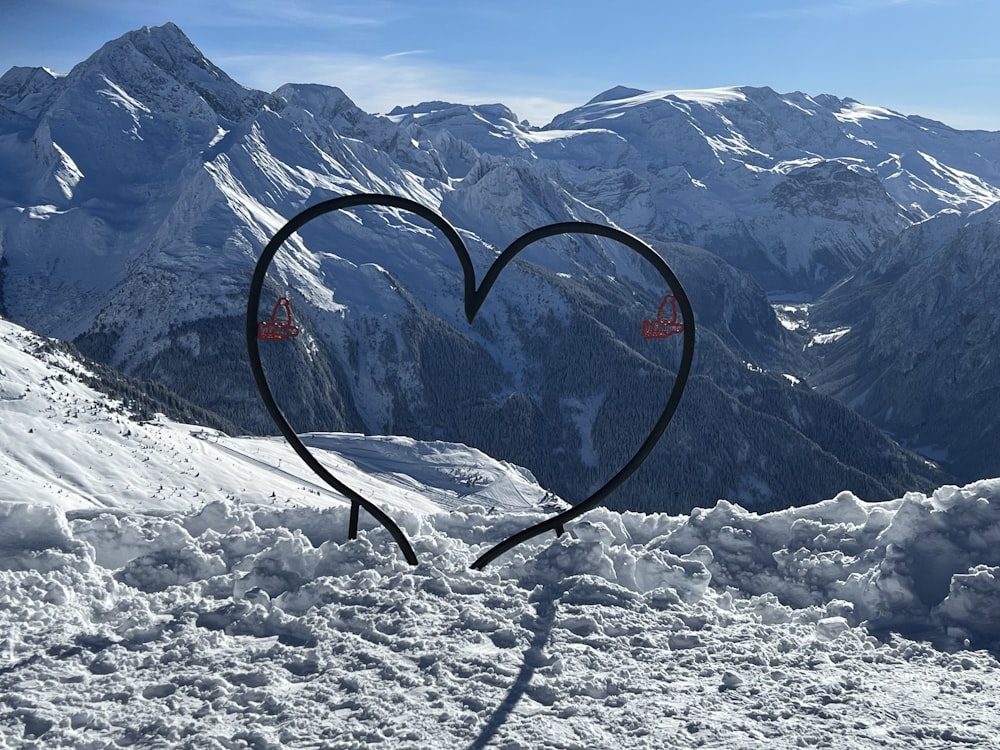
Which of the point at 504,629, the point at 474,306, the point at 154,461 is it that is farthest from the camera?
the point at 154,461

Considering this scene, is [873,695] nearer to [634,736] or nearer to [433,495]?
[634,736]

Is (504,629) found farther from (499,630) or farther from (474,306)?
(474,306)

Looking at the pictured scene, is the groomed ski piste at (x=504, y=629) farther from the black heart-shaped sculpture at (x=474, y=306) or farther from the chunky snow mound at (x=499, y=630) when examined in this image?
the black heart-shaped sculpture at (x=474, y=306)

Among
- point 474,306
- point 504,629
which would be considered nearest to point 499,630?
point 504,629

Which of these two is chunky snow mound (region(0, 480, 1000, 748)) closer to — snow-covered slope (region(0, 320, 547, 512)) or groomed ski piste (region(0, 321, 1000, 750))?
groomed ski piste (region(0, 321, 1000, 750))

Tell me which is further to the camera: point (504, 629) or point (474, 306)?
point (474, 306)

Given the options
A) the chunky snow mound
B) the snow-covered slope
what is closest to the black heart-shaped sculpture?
the chunky snow mound

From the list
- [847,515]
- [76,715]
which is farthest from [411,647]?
Answer: [847,515]
